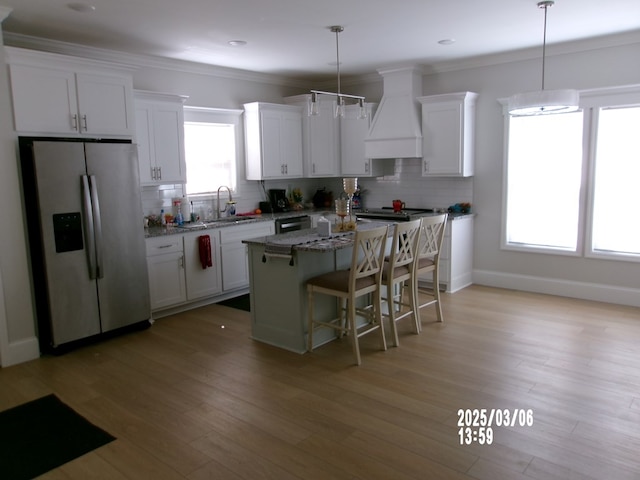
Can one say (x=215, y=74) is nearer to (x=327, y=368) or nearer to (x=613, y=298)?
(x=327, y=368)

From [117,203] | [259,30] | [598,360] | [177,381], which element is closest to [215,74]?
[259,30]

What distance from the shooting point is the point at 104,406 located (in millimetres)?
3305

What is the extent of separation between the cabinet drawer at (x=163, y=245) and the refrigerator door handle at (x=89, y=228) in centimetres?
72

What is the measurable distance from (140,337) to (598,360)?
13.0 ft

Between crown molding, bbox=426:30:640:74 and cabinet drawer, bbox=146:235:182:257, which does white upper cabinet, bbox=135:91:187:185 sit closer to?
cabinet drawer, bbox=146:235:182:257

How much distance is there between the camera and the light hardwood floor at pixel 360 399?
260 cm

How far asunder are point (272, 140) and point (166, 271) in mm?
2365

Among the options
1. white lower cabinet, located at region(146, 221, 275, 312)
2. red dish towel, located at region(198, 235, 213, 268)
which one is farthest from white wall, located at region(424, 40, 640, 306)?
red dish towel, located at region(198, 235, 213, 268)

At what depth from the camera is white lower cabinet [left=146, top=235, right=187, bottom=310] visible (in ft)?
16.5

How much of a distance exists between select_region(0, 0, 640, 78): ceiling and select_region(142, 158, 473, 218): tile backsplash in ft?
5.09

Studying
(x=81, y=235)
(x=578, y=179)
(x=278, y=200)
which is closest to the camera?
(x=81, y=235)

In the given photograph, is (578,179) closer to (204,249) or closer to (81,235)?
(204,249)

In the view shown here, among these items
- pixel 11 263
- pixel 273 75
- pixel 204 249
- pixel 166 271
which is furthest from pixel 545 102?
pixel 11 263

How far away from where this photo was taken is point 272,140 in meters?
6.51
